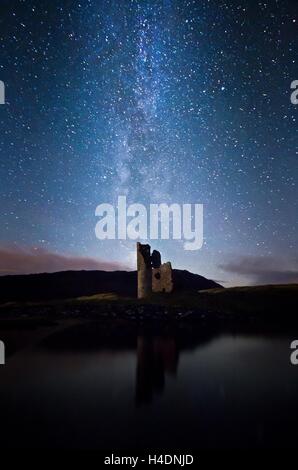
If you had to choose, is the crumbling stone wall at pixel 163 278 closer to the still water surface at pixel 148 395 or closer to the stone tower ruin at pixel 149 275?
the stone tower ruin at pixel 149 275

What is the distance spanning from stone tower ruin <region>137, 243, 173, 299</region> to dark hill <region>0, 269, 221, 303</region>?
925 cm

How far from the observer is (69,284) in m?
49.6

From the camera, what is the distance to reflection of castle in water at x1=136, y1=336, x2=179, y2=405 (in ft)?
29.5

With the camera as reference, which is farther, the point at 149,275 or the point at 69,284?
the point at 69,284

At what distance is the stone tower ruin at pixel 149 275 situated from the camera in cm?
2794

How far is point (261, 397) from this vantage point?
873 centimetres

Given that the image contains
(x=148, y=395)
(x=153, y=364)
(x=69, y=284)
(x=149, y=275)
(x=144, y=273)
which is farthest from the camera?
(x=69, y=284)

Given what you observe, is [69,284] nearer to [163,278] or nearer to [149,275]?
[149,275]

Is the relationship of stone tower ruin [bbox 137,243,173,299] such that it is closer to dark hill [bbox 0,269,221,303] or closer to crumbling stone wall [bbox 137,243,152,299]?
crumbling stone wall [bbox 137,243,152,299]

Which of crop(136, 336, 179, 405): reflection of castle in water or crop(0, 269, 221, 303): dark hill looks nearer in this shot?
crop(136, 336, 179, 405): reflection of castle in water

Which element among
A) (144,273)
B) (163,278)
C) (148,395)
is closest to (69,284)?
(144,273)

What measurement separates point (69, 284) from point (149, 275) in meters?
24.3

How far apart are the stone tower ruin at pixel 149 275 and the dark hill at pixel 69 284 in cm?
925

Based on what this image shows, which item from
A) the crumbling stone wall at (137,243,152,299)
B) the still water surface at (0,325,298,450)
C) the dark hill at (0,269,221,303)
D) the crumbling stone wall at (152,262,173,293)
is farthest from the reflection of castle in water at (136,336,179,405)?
the dark hill at (0,269,221,303)
